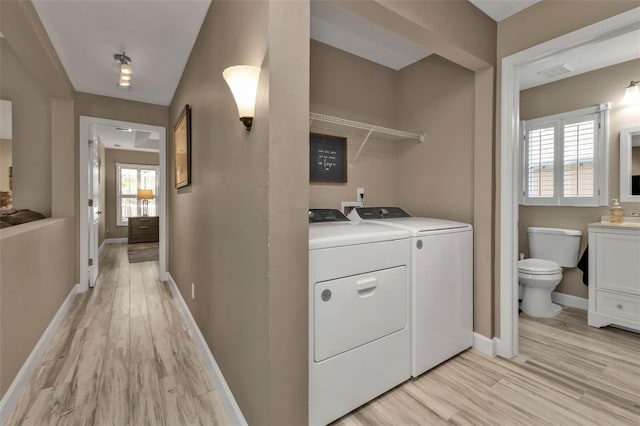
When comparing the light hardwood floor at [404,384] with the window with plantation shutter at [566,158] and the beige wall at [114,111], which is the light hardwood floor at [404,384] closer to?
the window with plantation shutter at [566,158]

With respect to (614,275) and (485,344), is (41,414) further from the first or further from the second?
(614,275)

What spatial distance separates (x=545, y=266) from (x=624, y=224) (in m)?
0.66

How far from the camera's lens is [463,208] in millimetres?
2291

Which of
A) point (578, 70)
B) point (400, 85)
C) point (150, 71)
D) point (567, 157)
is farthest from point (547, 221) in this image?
point (150, 71)

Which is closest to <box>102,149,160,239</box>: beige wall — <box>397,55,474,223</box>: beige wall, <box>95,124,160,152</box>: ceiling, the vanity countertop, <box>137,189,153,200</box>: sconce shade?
<box>95,124,160,152</box>: ceiling

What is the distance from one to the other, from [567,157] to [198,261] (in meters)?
3.68

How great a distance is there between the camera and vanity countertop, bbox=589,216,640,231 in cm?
236

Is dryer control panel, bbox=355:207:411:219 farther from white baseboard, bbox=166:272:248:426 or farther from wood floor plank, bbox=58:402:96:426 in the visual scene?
wood floor plank, bbox=58:402:96:426

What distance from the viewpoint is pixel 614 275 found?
8.14 feet

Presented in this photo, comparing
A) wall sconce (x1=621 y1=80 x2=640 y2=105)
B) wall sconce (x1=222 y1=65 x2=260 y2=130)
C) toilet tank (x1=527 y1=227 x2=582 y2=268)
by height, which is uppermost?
wall sconce (x1=621 y1=80 x2=640 y2=105)

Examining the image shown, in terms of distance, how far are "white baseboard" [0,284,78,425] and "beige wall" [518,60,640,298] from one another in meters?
4.36

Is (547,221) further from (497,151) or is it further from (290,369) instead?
(290,369)

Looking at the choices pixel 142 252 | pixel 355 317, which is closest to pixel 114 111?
pixel 142 252

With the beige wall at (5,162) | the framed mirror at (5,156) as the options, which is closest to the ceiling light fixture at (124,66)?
the framed mirror at (5,156)
